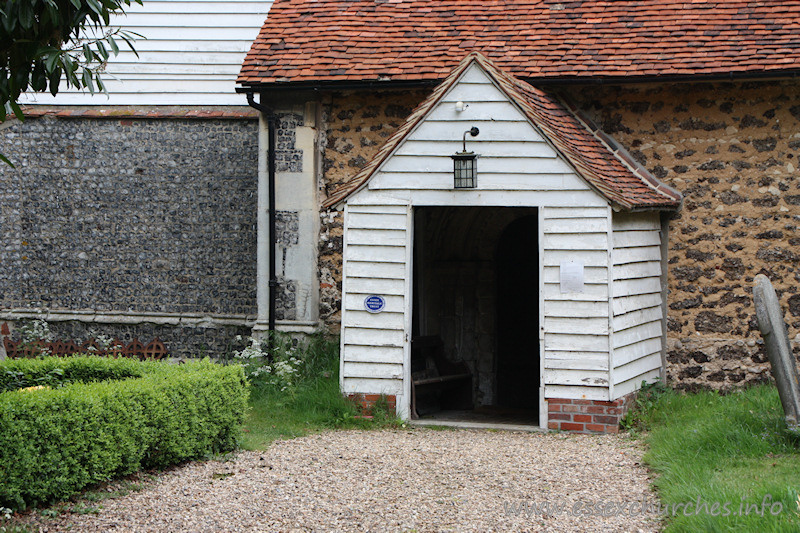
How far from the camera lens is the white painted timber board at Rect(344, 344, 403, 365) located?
9.02 meters

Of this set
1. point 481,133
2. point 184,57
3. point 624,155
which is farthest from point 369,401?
point 184,57

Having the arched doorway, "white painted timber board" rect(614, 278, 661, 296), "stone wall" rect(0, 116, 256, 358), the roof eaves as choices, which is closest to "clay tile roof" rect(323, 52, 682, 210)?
the roof eaves

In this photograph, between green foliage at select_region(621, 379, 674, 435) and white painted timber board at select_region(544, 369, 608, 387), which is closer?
white painted timber board at select_region(544, 369, 608, 387)

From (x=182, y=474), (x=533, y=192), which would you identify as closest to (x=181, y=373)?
(x=182, y=474)

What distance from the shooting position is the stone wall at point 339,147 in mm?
10961

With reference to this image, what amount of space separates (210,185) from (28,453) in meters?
7.56

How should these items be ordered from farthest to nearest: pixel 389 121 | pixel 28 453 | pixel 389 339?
pixel 389 121, pixel 389 339, pixel 28 453

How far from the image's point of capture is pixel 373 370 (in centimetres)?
909

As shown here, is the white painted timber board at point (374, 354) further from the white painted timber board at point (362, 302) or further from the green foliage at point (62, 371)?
the green foliage at point (62, 371)

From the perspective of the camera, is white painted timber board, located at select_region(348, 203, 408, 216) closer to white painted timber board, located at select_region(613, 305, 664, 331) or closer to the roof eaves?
white painted timber board, located at select_region(613, 305, 664, 331)

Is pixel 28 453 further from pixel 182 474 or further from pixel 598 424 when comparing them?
pixel 598 424

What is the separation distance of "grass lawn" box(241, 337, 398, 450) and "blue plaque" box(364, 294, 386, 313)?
39.2 inches

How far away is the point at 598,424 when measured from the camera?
337 inches

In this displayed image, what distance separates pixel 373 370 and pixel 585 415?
224cm
